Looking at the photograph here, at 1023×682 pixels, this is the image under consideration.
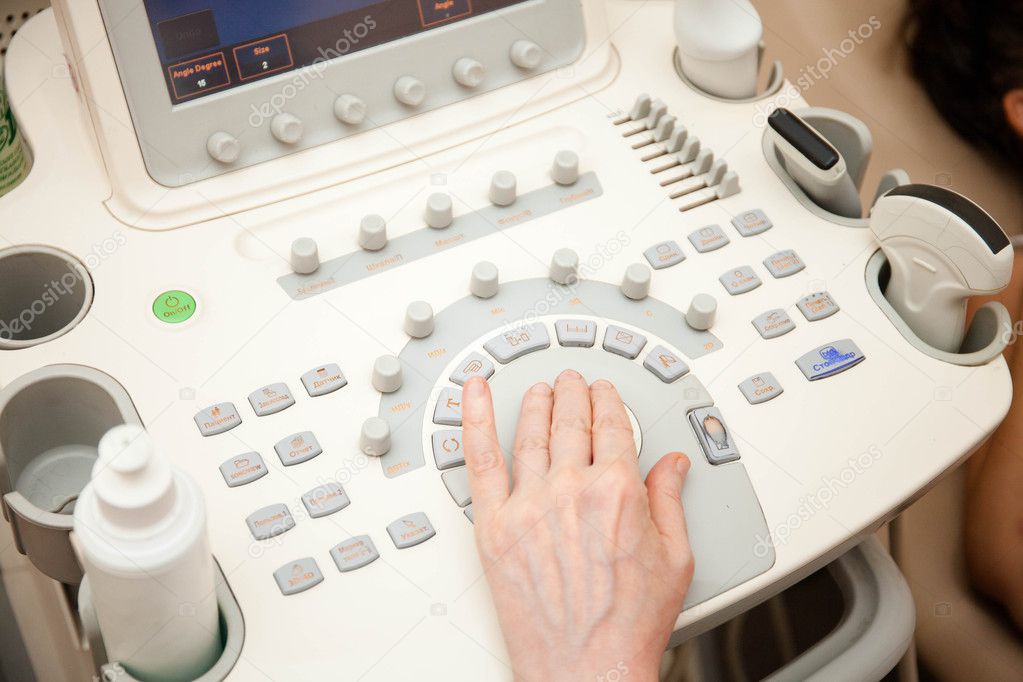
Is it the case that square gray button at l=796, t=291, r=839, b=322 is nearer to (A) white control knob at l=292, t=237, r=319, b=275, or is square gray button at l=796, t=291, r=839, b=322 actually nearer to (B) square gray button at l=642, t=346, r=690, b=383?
(B) square gray button at l=642, t=346, r=690, b=383

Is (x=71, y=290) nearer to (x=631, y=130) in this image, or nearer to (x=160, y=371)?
(x=160, y=371)

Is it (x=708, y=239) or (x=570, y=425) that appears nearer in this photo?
(x=570, y=425)

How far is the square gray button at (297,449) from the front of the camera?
2.09 feet

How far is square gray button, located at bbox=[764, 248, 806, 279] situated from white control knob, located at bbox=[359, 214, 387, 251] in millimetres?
302

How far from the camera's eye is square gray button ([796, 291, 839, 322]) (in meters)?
0.74

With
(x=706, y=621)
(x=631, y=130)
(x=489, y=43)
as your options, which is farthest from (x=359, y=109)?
(x=706, y=621)

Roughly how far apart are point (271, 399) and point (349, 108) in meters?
0.26

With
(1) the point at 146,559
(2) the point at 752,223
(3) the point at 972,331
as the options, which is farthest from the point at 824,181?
(1) the point at 146,559

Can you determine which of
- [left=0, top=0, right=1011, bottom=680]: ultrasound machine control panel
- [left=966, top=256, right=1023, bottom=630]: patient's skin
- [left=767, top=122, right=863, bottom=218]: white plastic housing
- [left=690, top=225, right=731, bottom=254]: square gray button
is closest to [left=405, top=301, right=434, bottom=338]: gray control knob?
[left=0, top=0, right=1011, bottom=680]: ultrasound machine control panel

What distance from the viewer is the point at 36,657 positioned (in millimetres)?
853

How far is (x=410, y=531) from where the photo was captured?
62 centimetres

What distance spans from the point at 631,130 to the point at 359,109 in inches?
9.2

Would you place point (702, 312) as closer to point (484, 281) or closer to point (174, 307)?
point (484, 281)

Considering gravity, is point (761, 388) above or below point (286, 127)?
below
